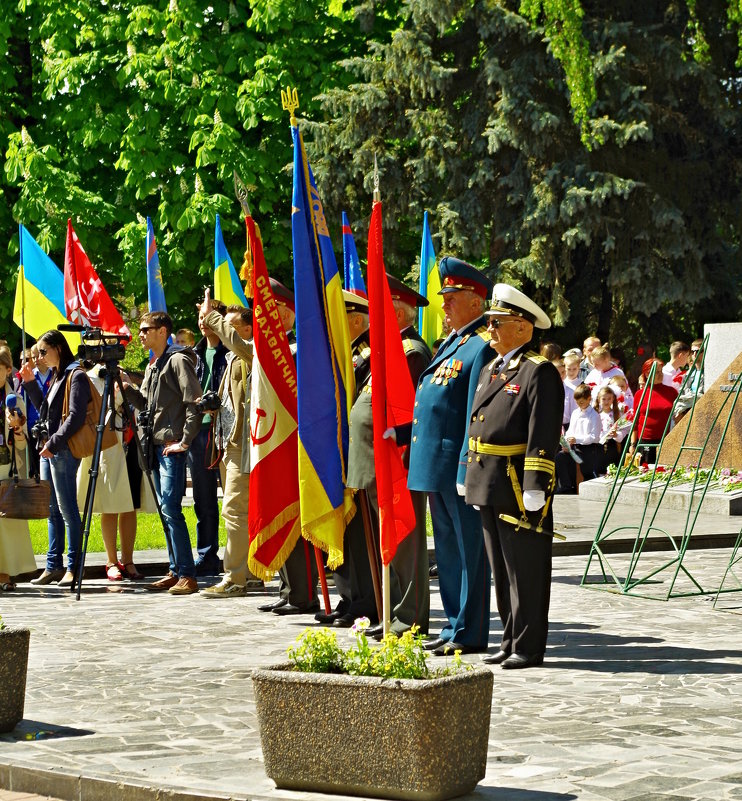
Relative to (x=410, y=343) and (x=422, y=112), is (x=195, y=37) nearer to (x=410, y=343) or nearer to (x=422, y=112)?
(x=422, y=112)

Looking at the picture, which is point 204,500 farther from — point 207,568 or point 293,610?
point 293,610

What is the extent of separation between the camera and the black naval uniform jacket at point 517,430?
26.2 ft

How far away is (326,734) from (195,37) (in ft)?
72.4

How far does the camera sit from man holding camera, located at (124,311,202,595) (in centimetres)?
1158

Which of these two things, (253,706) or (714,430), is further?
(714,430)

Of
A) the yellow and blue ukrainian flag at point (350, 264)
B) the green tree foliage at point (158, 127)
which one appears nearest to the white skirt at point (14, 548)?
the yellow and blue ukrainian flag at point (350, 264)

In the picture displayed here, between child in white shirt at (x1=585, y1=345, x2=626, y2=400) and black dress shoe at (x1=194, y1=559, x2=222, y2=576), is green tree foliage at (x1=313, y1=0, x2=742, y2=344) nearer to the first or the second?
child in white shirt at (x1=585, y1=345, x2=626, y2=400)

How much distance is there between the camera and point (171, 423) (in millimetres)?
11672

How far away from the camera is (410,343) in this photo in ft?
30.7

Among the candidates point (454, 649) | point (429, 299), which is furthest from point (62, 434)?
point (429, 299)

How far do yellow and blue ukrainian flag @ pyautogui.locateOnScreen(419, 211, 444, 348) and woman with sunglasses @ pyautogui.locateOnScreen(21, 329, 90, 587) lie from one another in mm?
4950

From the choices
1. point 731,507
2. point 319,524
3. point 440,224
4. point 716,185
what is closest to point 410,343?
point 319,524

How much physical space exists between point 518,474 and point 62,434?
5.01 metres

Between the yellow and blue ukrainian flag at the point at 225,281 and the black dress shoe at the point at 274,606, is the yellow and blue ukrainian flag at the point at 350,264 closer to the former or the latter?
the yellow and blue ukrainian flag at the point at 225,281
